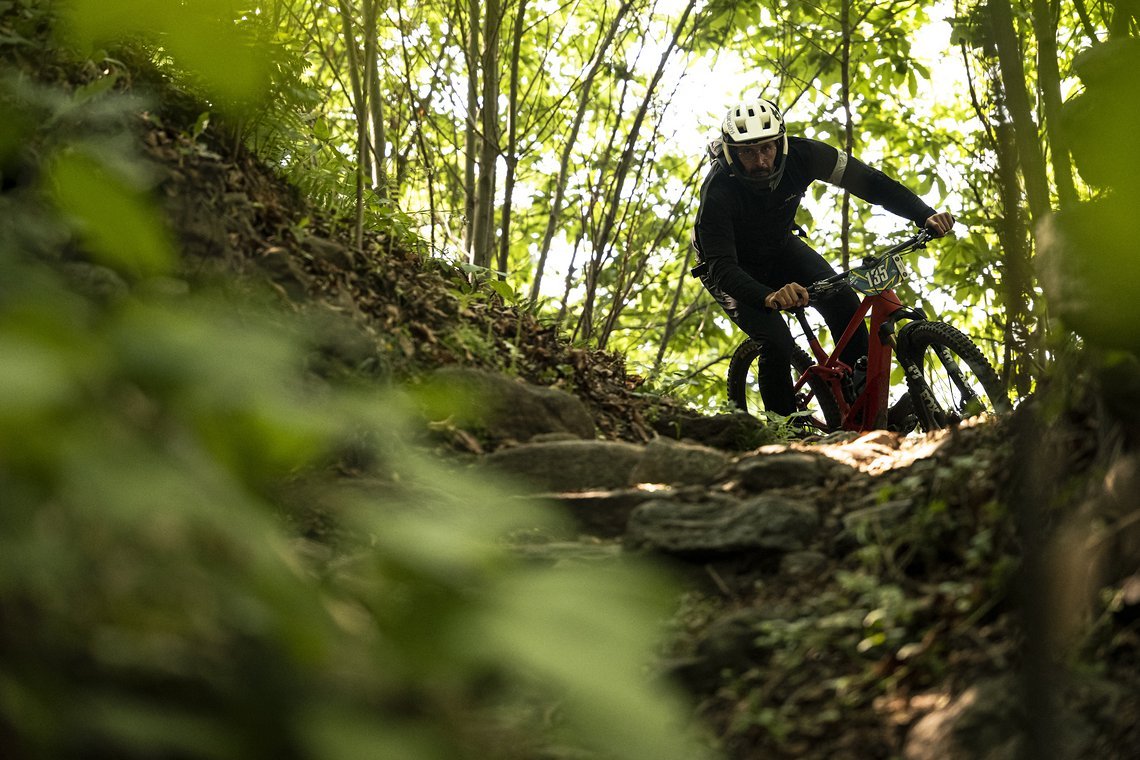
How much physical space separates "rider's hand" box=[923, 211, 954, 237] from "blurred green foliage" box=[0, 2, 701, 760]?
596 cm

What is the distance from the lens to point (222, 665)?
2.96 feet

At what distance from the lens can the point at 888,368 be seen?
6527 millimetres

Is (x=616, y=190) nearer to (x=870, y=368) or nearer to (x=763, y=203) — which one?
(x=763, y=203)

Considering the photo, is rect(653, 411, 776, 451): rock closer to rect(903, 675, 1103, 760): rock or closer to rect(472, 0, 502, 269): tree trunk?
rect(472, 0, 502, 269): tree trunk

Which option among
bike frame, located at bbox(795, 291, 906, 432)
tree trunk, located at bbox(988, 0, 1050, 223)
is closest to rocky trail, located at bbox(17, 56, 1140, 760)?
tree trunk, located at bbox(988, 0, 1050, 223)

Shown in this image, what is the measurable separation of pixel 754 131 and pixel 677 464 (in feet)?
10.4

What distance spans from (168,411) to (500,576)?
0.95ft

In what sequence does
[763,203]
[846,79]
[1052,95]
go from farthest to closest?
[846,79], [763,203], [1052,95]

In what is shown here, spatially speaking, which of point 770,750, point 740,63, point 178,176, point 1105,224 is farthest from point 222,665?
point 740,63

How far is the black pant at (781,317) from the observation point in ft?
23.4

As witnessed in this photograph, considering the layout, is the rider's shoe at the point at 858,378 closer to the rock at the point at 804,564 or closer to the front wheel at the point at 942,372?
the front wheel at the point at 942,372

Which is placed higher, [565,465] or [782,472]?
[565,465]

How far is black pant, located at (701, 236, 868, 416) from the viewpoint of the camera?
714 centimetres

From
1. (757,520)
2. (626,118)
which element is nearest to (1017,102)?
(757,520)
